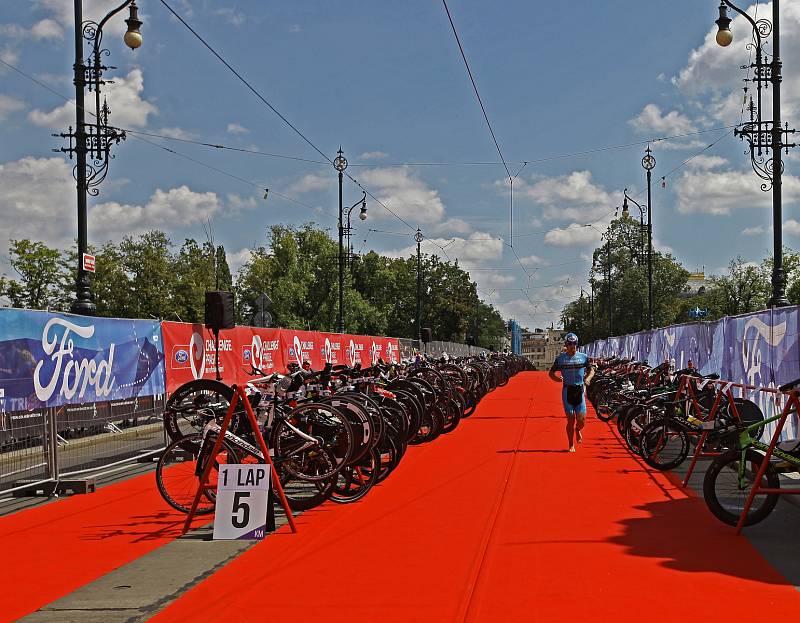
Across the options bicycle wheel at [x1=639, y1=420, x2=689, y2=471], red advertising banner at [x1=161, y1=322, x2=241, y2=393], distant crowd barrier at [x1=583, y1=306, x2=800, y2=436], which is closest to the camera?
distant crowd barrier at [x1=583, y1=306, x2=800, y2=436]

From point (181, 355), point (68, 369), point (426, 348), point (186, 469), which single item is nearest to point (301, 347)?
point (181, 355)

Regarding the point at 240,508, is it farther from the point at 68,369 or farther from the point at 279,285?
the point at 279,285

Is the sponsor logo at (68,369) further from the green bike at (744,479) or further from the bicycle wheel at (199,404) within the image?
the green bike at (744,479)

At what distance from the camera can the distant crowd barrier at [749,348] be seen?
1100 cm

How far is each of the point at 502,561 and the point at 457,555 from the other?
14.2 inches

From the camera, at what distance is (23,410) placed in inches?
378

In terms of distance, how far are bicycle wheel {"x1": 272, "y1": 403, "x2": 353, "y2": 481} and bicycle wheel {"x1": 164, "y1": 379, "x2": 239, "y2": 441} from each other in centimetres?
48

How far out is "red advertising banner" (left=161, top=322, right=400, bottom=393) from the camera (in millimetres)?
13672

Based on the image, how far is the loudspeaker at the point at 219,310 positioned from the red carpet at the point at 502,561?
16.5ft

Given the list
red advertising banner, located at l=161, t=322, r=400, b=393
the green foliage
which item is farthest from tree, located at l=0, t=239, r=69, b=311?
red advertising banner, located at l=161, t=322, r=400, b=393

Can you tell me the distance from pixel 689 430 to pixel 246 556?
5.93 meters

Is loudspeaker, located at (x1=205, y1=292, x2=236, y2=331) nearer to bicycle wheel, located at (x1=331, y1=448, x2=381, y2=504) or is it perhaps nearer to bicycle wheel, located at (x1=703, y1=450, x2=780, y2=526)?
bicycle wheel, located at (x1=331, y1=448, x2=381, y2=504)

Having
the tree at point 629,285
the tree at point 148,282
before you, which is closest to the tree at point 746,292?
the tree at point 629,285

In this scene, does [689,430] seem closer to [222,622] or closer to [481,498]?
[481,498]
